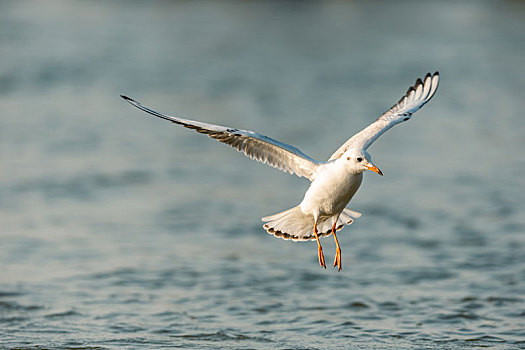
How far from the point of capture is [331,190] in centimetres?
859

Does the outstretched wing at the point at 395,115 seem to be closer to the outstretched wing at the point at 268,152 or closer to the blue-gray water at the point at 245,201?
the outstretched wing at the point at 268,152

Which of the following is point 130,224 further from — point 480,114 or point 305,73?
point 305,73

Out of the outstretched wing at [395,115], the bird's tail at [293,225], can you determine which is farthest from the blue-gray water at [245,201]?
the outstretched wing at [395,115]

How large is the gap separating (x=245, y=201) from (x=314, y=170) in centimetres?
641

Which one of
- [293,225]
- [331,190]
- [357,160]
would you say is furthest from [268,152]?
[357,160]

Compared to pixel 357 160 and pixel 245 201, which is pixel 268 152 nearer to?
pixel 357 160

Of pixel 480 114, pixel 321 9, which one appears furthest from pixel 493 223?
pixel 321 9

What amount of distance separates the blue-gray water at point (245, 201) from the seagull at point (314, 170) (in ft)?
4.13

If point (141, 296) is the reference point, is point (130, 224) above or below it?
above

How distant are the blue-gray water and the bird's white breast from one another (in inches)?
62.3

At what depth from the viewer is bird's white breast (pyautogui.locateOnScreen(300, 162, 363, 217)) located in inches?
336

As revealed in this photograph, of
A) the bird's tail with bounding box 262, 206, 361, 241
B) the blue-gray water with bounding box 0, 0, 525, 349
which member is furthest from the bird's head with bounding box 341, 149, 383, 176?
the blue-gray water with bounding box 0, 0, 525, 349

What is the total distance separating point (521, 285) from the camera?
1166 centimetres

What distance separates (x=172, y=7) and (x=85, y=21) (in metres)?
7.85
